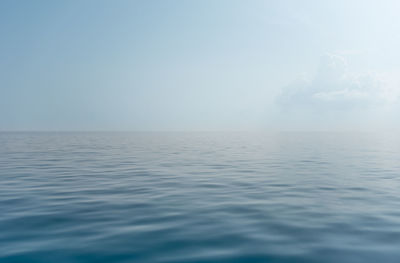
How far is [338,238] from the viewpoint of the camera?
243 inches

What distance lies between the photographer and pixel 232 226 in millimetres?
6992

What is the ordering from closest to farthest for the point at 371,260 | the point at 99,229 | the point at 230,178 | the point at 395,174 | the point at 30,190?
the point at 371,260, the point at 99,229, the point at 30,190, the point at 230,178, the point at 395,174

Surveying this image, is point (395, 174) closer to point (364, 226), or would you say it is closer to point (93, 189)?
point (364, 226)

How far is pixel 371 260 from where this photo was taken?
5.14 m

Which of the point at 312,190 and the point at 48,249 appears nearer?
the point at 48,249

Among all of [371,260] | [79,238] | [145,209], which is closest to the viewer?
[371,260]

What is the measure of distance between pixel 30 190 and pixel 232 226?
8716 millimetres

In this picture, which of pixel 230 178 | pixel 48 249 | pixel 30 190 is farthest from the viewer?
pixel 230 178

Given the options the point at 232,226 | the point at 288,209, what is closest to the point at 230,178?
the point at 288,209

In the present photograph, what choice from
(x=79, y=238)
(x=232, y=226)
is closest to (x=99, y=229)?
(x=79, y=238)

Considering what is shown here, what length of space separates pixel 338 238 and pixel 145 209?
5.22 meters

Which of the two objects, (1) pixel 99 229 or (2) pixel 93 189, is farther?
(2) pixel 93 189

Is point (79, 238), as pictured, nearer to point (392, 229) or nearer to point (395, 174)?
point (392, 229)

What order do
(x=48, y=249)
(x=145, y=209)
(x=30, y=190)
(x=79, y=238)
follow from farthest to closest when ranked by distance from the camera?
(x=30, y=190) → (x=145, y=209) → (x=79, y=238) → (x=48, y=249)
